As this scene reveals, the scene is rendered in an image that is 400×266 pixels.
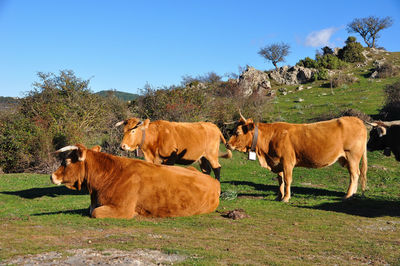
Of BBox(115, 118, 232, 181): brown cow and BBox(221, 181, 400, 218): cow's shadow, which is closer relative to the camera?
BBox(221, 181, 400, 218): cow's shadow

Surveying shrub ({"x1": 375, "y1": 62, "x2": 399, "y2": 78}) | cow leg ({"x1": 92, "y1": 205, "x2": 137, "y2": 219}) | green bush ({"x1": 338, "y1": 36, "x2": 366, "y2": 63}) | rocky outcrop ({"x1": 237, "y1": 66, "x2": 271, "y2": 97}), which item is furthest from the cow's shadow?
green bush ({"x1": 338, "y1": 36, "x2": 366, "y2": 63})

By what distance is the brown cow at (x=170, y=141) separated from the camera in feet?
38.5

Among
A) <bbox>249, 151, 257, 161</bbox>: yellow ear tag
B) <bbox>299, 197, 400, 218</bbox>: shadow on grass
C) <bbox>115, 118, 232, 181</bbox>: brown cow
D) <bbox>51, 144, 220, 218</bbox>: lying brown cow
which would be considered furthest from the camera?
<bbox>115, 118, 232, 181</bbox>: brown cow

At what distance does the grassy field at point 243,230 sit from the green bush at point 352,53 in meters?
54.8

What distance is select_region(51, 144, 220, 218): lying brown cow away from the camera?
25.6 feet

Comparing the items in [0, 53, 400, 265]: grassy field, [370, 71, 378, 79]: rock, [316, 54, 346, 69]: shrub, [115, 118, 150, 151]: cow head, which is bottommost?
[0, 53, 400, 265]: grassy field

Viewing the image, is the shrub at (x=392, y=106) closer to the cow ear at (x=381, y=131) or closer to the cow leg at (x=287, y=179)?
the cow ear at (x=381, y=131)

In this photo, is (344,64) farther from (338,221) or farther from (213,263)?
(213,263)

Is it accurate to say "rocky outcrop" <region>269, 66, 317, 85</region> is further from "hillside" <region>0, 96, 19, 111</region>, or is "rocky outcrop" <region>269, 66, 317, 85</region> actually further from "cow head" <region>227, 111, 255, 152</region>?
"cow head" <region>227, 111, 255, 152</region>

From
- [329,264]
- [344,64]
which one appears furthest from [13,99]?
[344,64]

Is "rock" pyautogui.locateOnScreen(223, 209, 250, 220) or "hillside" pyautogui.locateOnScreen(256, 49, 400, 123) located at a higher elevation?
"hillside" pyautogui.locateOnScreen(256, 49, 400, 123)

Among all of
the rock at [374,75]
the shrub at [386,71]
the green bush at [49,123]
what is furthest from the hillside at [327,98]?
the green bush at [49,123]

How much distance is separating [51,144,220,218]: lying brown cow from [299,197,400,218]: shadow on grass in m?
3.51

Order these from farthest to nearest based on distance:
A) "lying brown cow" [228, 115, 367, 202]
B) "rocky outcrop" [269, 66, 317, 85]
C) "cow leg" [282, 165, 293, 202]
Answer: "rocky outcrop" [269, 66, 317, 85] < "lying brown cow" [228, 115, 367, 202] < "cow leg" [282, 165, 293, 202]
